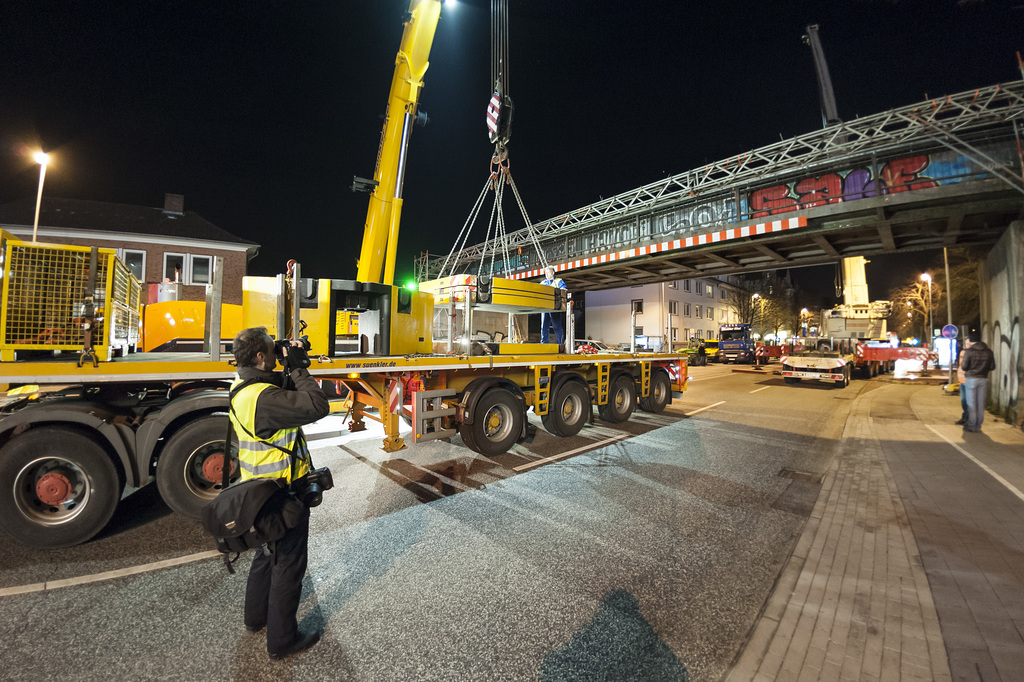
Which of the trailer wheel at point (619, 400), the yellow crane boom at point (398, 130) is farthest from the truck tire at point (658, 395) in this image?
the yellow crane boom at point (398, 130)

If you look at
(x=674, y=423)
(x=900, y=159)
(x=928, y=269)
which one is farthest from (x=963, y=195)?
(x=928, y=269)

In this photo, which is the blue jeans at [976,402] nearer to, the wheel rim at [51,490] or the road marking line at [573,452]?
the road marking line at [573,452]

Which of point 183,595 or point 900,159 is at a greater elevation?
point 900,159

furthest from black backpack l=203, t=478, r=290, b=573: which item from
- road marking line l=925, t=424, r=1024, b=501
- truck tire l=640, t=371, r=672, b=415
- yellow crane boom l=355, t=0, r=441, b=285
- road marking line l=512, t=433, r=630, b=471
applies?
truck tire l=640, t=371, r=672, b=415

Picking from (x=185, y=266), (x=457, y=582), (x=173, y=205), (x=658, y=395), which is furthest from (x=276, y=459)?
(x=173, y=205)

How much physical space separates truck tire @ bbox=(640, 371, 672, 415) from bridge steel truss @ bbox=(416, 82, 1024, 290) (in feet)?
13.5

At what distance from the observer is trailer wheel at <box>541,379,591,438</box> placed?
718cm

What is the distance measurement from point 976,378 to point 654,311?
29266 millimetres

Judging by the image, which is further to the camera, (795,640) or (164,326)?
(164,326)

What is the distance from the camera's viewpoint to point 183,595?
9.41 ft

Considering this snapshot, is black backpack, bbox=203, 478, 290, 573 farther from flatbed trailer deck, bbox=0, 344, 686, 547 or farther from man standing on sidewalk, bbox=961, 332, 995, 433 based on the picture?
man standing on sidewalk, bbox=961, 332, 995, 433

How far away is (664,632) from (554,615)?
0.68 metres

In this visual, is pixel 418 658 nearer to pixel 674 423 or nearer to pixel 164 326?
pixel 674 423

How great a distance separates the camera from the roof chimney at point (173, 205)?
24.7m
